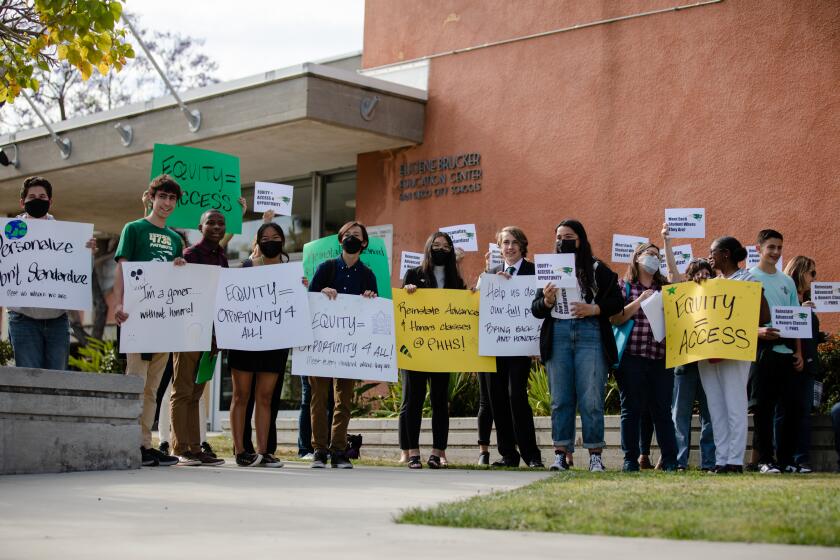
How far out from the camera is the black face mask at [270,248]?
9.00m

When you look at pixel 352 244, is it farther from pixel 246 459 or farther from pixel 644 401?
pixel 644 401

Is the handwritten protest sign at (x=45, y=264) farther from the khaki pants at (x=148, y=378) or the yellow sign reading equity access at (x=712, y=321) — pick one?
the yellow sign reading equity access at (x=712, y=321)

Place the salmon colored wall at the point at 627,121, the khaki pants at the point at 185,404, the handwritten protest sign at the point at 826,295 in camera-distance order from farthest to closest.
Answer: the salmon colored wall at the point at 627,121, the handwritten protest sign at the point at 826,295, the khaki pants at the point at 185,404

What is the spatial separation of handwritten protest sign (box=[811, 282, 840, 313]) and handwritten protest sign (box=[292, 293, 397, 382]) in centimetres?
354

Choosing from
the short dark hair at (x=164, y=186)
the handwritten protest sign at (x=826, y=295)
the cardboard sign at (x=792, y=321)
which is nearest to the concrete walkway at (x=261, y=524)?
the short dark hair at (x=164, y=186)

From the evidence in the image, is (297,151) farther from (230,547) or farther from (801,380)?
(230,547)

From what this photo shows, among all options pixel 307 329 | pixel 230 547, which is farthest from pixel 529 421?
pixel 230 547

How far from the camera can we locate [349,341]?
30.0 ft

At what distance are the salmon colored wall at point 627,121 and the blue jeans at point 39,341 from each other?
694cm

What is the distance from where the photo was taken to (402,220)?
15.5 m

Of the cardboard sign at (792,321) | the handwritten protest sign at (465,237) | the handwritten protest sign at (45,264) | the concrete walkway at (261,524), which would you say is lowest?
the concrete walkway at (261,524)

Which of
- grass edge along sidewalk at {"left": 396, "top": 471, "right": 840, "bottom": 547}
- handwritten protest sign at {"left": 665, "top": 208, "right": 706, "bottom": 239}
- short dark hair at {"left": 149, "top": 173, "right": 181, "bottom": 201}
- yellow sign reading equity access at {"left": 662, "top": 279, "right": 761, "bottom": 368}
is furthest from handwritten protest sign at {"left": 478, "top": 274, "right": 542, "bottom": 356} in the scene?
short dark hair at {"left": 149, "top": 173, "right": 181, "bottom": 201}

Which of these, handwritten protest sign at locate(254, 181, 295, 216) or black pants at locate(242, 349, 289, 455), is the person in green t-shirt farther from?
handwritten protest sign at locate(254, 181, 295, 216)

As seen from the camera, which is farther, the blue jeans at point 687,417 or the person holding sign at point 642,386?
the blue jeans at point 687,417
